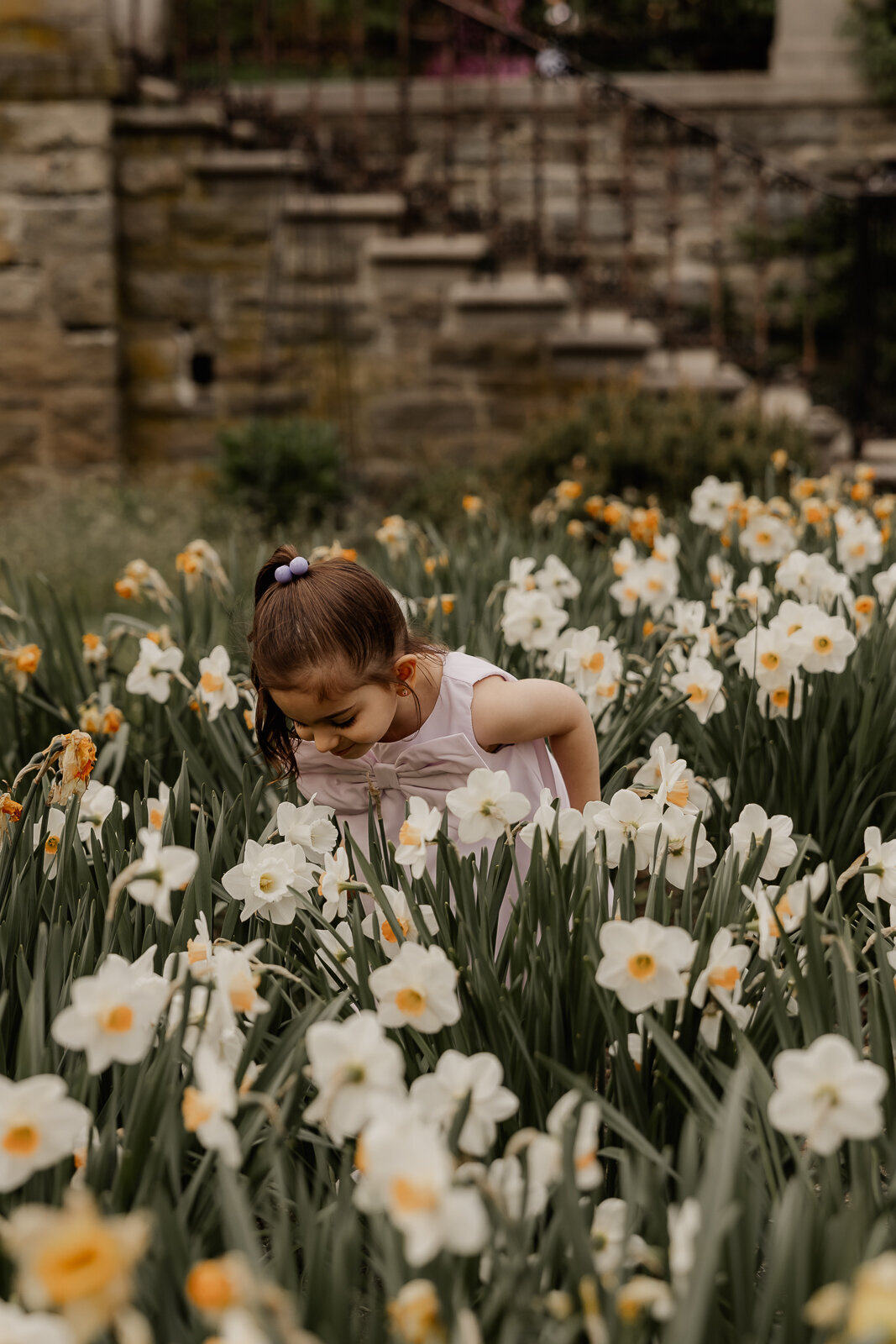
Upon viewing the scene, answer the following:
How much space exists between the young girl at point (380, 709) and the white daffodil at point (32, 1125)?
0.85 m

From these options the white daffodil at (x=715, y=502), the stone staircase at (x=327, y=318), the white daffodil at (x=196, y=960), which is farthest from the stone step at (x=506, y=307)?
the white daffodil at (x=196, y=960)

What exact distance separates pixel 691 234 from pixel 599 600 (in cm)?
571

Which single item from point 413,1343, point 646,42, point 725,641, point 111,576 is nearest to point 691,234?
point 646,42

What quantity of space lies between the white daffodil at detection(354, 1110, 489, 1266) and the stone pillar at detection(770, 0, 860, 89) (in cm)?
818

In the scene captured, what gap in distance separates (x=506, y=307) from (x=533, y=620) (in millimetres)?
4511

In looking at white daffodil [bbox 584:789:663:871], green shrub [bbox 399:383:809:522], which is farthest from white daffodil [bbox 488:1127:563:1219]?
green shrub [bbox 399:383:809:522]

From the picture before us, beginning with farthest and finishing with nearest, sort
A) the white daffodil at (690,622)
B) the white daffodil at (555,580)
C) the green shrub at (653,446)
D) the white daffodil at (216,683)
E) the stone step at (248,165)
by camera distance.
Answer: the stone step at (248,165) → the green shrub at (653,446) → the white daffodil at (555,580) → the white daffodil at (690,622) → the white daffodil at (216,683)

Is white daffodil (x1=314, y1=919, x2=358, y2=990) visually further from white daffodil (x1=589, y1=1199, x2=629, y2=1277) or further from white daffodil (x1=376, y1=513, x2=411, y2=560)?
white daffodil (x1=376, y1=513, x2=411, y2=560)

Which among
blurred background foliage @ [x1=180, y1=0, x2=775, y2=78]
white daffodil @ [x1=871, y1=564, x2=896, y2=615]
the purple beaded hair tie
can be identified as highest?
blurred background foliage @ [x1=180, y1=0, x2=775, y2=78]

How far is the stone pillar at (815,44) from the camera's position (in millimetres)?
7453

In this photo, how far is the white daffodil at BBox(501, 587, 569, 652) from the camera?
2.38 meters

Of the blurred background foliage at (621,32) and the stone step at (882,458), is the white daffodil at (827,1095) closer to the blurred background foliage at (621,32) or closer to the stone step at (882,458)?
the stone step at (882,458)

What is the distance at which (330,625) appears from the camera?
1769mm

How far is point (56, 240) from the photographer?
264 inches
